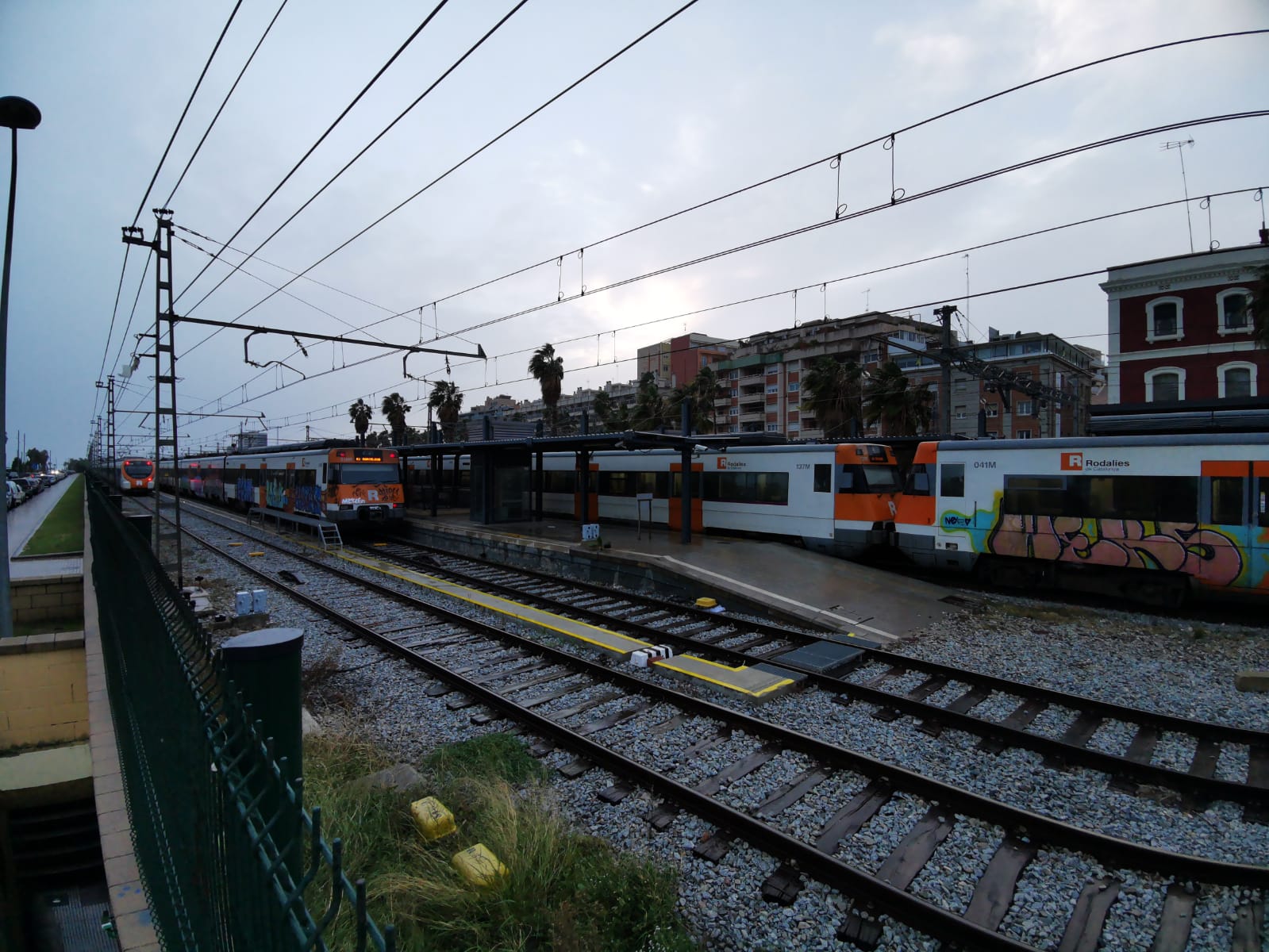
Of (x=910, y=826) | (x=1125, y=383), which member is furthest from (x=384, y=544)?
(x=1125, y=383)

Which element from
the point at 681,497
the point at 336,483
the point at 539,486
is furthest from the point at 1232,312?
the point at 336,483

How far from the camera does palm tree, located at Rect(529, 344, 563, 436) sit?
43.4 meters

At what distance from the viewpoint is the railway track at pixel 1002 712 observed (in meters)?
5.61

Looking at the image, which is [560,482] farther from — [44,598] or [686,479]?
[44,598]

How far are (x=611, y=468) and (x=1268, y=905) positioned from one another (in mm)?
19100

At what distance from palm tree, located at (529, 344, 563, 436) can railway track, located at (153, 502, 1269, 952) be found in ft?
119

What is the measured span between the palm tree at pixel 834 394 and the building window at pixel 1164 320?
44.6 ft

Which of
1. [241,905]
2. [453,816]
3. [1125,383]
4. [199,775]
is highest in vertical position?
[1125,383]

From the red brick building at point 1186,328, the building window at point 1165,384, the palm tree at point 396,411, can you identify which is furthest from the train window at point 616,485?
the palm tree at point 396,411

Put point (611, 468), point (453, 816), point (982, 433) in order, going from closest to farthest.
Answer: point (453, 816)
point (982, 433)
point (611, 468)

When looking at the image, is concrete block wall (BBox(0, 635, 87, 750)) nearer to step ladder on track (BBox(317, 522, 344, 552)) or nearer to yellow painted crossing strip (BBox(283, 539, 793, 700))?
yellow painted crossing strip (BBox(283, 539, 793, 700))

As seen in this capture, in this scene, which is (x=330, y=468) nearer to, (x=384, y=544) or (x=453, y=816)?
(x=384, y=544)

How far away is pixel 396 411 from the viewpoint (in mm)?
56938

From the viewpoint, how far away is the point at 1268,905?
13.0 feet
